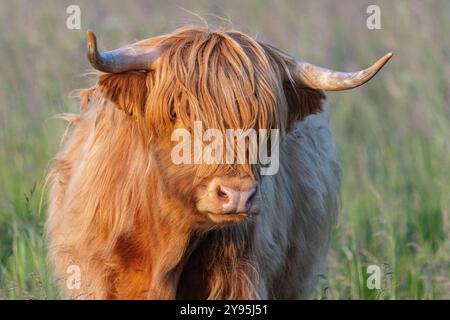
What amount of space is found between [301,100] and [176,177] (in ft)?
2.39

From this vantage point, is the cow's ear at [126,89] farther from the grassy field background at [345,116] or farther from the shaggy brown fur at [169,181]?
the grassy field background at [345,116]

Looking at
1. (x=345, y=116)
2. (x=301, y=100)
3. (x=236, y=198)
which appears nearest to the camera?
(x=236, y=198)

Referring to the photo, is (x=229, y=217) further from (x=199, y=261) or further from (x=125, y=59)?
(x=125, y=59)

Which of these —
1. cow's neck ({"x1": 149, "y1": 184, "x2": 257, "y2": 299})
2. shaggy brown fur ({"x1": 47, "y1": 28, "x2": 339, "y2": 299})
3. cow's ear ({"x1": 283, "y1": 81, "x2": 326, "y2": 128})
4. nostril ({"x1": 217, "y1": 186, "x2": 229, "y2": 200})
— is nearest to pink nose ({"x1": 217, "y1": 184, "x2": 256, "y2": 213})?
nostril ({"x1": 217, "y1": 186, "x2": 229, "y2": 200})

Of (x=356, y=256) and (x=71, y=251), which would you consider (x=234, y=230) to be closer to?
(x=71, y=251)

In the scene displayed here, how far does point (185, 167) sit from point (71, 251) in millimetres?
806

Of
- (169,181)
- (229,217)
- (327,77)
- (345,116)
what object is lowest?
(229,217)

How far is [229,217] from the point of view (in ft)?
16.0

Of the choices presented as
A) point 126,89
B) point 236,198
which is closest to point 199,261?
Answer: point 236,198

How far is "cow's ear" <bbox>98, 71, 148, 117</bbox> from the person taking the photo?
5113 millimetres

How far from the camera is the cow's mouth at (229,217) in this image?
483 cm

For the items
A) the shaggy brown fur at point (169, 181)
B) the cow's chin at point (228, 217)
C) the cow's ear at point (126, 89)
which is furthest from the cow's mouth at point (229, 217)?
the cow's ear at point (126, 89)

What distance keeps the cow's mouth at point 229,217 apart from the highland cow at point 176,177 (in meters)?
0.01
